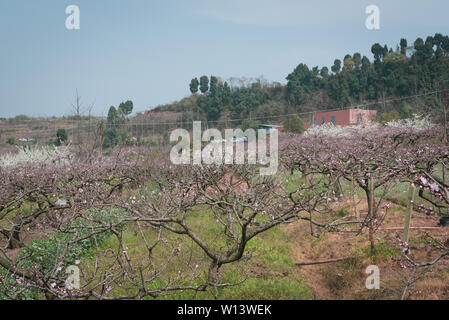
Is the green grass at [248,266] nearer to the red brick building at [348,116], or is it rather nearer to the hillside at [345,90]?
the red brick building at [348,116]

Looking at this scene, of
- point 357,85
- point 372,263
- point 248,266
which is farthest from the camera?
point 357,85

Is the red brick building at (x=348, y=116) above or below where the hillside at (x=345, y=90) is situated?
below

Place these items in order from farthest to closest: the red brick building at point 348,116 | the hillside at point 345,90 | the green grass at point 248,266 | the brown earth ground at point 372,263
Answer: the hillside at point 345,90
the red brick building at point 348,116
the green grass at point 248,266
the brown earth ground at point 372,263

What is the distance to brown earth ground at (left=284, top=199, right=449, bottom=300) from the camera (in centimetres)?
486

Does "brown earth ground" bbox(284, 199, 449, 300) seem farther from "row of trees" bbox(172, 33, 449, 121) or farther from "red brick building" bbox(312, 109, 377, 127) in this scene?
"row of trees" bbox(172, 33, 449, 121)

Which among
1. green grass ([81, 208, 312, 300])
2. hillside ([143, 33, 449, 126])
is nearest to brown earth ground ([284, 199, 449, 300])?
green grass ([81, 208, 312, 300])

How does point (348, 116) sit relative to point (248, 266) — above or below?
above

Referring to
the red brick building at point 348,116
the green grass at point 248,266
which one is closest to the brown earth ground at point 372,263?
the green grass at point 248,266

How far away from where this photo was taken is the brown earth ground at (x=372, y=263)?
4.86 metres

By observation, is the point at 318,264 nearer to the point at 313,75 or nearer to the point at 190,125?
the point at 190,125

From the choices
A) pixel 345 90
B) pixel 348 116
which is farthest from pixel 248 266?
pixel 345 90

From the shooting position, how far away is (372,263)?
603 centimetres

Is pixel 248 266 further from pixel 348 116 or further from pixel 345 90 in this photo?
pixel 345 90

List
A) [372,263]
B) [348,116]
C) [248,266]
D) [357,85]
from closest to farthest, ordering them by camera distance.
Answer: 1. [372,263]
2. [248,266]
3. [348,116]
4. [357,85]
